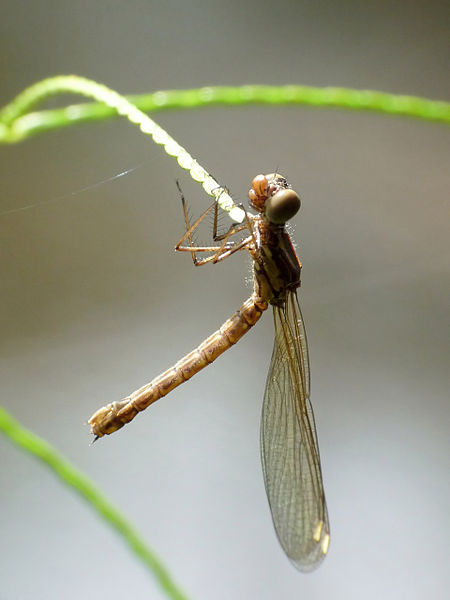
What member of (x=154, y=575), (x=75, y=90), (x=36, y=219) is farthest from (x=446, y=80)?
(x=154, y=575)

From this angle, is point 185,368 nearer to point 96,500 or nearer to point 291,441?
point 291,441

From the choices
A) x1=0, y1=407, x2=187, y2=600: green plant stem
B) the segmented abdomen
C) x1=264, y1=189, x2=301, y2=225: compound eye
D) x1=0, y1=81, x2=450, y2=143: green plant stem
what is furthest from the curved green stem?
the segmented abdomen

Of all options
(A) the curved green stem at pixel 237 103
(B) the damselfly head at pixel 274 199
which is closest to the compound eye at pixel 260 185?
(B) the damselfly head at pixel 274 199

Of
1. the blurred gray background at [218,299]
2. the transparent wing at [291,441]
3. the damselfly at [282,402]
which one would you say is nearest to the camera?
the damselfly at [282,402]

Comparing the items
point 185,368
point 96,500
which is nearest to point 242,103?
point 96,500

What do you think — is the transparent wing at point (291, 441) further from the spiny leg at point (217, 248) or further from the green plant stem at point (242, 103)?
the green plant stem at point (242, 103)

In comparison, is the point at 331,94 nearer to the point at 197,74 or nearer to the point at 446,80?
the point at 197,74
